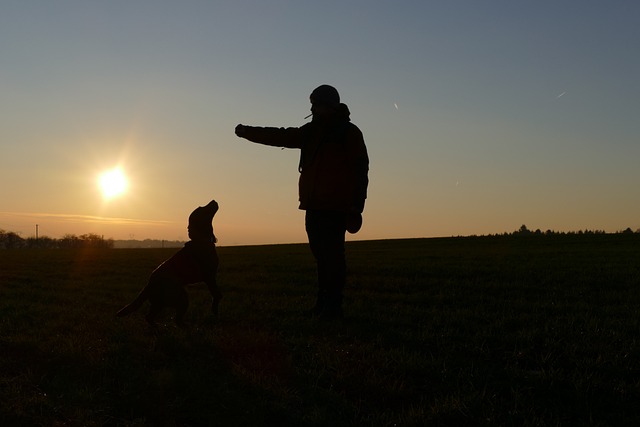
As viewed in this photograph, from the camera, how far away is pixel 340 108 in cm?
602

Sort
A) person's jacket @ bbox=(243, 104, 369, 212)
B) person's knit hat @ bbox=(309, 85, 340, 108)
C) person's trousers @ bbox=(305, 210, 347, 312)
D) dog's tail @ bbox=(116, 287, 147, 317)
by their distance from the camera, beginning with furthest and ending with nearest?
person's trousers @ bbox=(305, 210, 347, 312) → person's knit hat @ bbox=(309, 85, 340, 108) → person's jacket @ bbox=(243, 104, 369, 212) → dog's tail @ bbox=(116, 287, 147, 317)

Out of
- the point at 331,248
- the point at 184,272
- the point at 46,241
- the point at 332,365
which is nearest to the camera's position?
the point at 332,365

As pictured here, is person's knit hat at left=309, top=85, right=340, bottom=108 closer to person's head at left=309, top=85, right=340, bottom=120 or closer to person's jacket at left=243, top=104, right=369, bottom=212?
person's head at left=309, top=85, right=340, bottom=120

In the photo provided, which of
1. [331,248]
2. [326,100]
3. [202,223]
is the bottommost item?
[331,248]

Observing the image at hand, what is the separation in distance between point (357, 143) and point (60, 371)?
368 cm

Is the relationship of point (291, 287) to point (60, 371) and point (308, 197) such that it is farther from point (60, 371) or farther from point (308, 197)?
point (60, 371)

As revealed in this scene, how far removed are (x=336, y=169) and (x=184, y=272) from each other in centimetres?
206

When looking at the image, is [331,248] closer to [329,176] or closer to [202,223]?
[329,176]

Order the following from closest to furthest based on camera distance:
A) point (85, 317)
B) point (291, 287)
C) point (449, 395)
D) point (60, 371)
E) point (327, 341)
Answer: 1. point (449, 395)
2. point (60, 371)
3. point (327, 341)
4. point (85, 317)
5. point (291, 287)

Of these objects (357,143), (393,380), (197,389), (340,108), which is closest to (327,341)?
(393,380)

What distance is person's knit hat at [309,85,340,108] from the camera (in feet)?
19.7

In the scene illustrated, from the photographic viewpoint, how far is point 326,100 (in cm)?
598

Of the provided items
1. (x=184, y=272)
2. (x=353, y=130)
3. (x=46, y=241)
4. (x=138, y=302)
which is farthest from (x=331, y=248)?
(x=46, y=241)

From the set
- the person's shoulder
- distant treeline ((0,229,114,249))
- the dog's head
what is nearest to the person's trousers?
the person's shoulder
